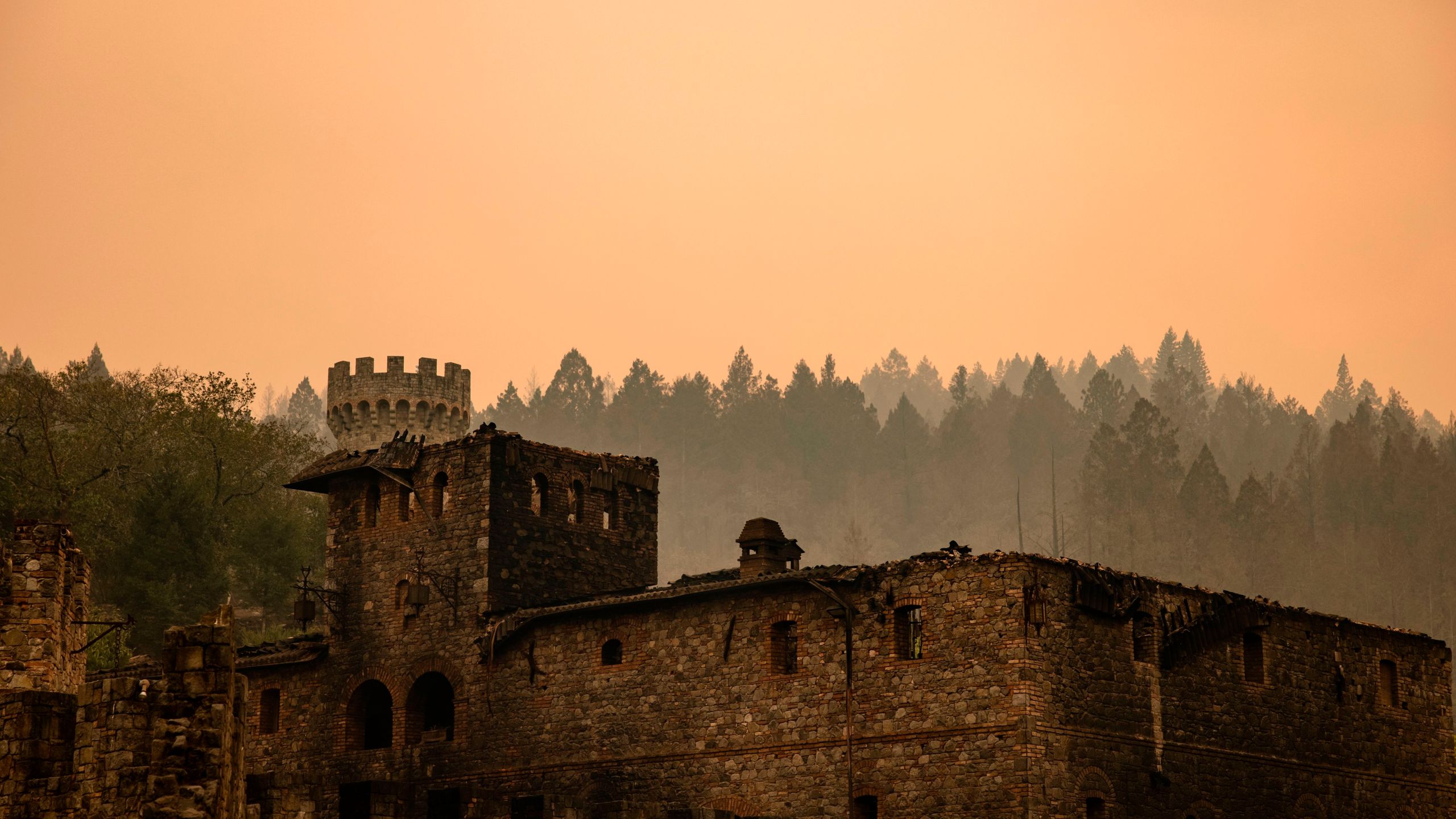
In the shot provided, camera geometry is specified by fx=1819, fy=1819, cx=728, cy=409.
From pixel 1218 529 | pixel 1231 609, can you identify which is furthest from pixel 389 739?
pixel 1218 529

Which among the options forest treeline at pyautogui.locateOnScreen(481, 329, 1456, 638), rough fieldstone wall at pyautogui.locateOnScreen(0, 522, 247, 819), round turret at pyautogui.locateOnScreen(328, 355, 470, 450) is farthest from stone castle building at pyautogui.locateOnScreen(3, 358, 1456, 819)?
forest treeline at pyautogui.locateOnScreen(481, 329, 1456, 638)

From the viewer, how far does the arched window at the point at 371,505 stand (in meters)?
43.3

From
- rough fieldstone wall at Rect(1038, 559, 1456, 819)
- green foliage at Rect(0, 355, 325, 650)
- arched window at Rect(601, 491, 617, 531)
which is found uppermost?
green foliage at Rect(0, 355, 325, 650)

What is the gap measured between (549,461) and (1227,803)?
16776 mm

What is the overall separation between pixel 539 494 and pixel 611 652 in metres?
5.47

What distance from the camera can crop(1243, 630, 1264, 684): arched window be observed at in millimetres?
36406

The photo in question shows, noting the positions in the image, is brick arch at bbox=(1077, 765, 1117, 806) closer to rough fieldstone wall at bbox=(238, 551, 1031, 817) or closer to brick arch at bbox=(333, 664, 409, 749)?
rough fieldstone wall at bbox=(238, 551, 1031, 817)

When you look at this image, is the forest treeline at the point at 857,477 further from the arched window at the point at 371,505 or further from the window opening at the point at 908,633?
the window opening at the point at 908,633

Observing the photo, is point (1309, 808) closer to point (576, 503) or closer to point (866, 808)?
point (866, 808)

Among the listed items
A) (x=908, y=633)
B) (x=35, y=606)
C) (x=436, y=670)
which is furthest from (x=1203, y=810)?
(x=35, y=606)

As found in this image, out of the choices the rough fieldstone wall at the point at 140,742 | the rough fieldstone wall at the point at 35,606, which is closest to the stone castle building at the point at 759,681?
the rough fieldstone wall at the point at 35,606

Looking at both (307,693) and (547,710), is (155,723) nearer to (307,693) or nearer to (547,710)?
(547,710)

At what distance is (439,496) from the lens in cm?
4188

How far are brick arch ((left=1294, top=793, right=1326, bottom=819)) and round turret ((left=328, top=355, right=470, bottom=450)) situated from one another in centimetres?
3803
